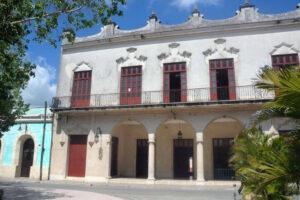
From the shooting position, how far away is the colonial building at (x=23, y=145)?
54.7 ft

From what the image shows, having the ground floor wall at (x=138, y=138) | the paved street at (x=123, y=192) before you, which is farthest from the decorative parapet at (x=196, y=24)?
the paved street at (x=123, y=192)

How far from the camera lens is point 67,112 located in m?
15.6

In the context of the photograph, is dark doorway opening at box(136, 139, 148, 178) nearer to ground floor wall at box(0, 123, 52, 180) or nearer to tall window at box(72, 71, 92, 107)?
tall window at box(72, 71, 92, 107)

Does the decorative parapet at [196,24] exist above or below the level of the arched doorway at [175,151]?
above

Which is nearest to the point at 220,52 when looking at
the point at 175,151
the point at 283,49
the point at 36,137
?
the point at 283,49

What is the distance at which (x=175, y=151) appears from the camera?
54.4 ft

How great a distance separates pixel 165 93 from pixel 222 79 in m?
3.24

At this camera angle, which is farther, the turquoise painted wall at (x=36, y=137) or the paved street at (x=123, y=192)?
the turquoise painted wall at (x=36, y=137)

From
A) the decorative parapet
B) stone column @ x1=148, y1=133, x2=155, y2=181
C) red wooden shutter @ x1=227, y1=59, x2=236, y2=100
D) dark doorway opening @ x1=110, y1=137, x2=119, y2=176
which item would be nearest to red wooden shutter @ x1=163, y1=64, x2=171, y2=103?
the decorative parapet

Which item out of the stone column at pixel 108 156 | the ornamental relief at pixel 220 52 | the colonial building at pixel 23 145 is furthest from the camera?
the colonial building at pixel 23 145

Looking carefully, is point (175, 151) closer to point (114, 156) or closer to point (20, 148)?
point (114, 156)

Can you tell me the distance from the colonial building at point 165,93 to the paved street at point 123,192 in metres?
1.31

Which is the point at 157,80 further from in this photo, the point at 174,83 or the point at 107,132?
the point at 107,132

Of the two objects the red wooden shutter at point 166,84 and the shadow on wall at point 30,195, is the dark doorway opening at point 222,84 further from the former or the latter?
the shadow on wall at point 30,195
